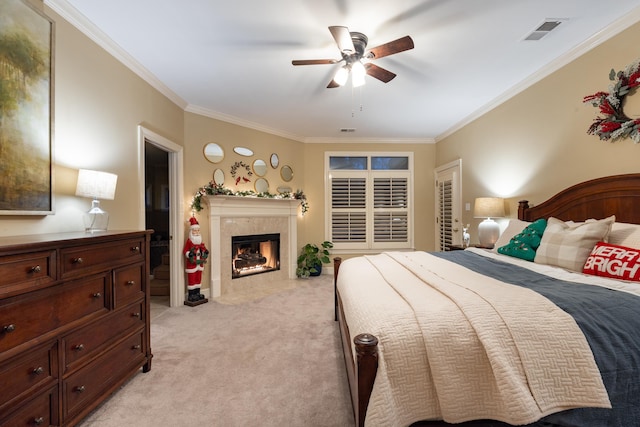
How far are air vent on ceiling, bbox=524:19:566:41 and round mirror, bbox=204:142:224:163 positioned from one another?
3.78 meters

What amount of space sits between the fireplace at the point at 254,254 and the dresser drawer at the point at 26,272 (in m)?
3.07

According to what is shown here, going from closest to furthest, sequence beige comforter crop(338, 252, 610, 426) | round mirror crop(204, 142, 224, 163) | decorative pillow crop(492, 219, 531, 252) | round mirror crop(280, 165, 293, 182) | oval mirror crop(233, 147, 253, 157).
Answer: beige comforter crop(338, 252, 610, 426)
decorative pillow crop(492, 219, 531, 252)
round mirror crop(204, 142, 224, 163)
oval mirror crop(233, 147, 253, 157)
round mirror crop(280, 165, 293, 182)

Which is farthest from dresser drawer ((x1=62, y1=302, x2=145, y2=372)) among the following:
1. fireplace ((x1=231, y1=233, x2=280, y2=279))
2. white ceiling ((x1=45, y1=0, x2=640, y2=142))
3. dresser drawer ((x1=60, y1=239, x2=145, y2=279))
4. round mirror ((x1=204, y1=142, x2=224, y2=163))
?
round mirror ((x1=204, y1=142, x2=224, y2=163))

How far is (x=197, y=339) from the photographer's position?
9.23 feet

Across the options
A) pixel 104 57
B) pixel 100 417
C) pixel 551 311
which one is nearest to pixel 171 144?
pixel 104 57

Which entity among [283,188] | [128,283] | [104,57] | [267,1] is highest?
[267,1]

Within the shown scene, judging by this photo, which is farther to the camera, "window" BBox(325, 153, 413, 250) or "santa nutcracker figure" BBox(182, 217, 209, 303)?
"window" BBox(325, 153, 413, 250)

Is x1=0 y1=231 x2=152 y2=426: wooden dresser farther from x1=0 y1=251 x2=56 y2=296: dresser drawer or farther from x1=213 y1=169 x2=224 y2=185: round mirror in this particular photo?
x1=213 y1=169 x2=224 y2=185: round mirror

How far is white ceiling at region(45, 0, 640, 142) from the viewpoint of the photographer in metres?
2.11

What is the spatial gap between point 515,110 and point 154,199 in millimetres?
6514

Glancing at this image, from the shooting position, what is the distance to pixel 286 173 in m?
5.32

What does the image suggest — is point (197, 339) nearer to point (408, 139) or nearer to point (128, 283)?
point (128, 283)

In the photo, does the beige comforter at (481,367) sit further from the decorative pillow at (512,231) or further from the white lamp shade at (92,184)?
the white lamp shade at (92,184)

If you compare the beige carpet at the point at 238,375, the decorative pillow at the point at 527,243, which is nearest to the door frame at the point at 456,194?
the decorative pillow at the point at 527,243
